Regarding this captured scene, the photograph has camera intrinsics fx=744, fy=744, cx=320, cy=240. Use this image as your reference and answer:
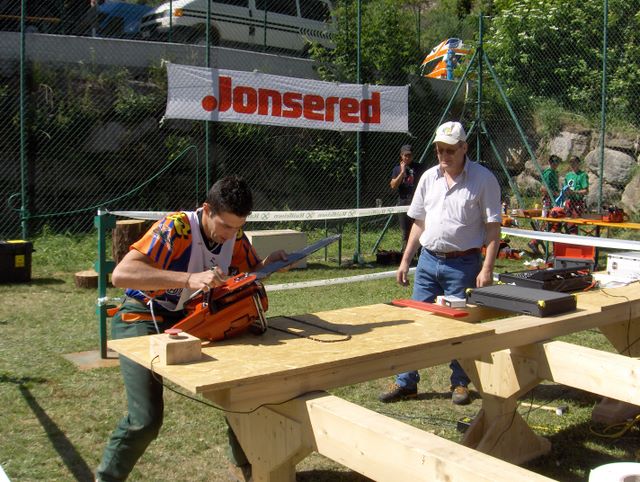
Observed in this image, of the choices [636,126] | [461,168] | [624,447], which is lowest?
[624,447]

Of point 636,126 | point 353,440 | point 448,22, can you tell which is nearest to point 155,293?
point 353,440

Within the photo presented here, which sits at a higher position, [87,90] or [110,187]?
[87,90]

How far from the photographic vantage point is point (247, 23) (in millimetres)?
16781

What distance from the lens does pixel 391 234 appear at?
1445 cm

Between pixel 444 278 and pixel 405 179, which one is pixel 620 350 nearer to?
pixel 444 278

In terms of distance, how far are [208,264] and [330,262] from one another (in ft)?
27.1

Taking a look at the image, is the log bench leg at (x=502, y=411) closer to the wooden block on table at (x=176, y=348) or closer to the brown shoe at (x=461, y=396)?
the brown shoe at (x=461, y=396)

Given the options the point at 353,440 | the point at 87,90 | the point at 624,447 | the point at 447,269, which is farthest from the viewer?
the point at 87,90

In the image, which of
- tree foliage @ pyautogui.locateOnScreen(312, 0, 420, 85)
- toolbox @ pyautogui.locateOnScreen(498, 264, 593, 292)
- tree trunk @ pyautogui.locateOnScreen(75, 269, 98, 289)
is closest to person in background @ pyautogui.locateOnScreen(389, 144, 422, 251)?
tree foliage @ pyautogui.locateOnScreen(312, 0, 420, 85)

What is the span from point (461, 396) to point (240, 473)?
6.13ft

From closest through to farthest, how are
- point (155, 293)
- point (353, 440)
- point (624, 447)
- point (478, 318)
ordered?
point (353, 440) → point (155, 293) → point (478, 318) → point (624, 447)

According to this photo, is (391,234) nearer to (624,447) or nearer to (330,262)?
(330,262)

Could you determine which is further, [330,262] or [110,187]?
[110,187]

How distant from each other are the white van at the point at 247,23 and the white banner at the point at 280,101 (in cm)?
470
